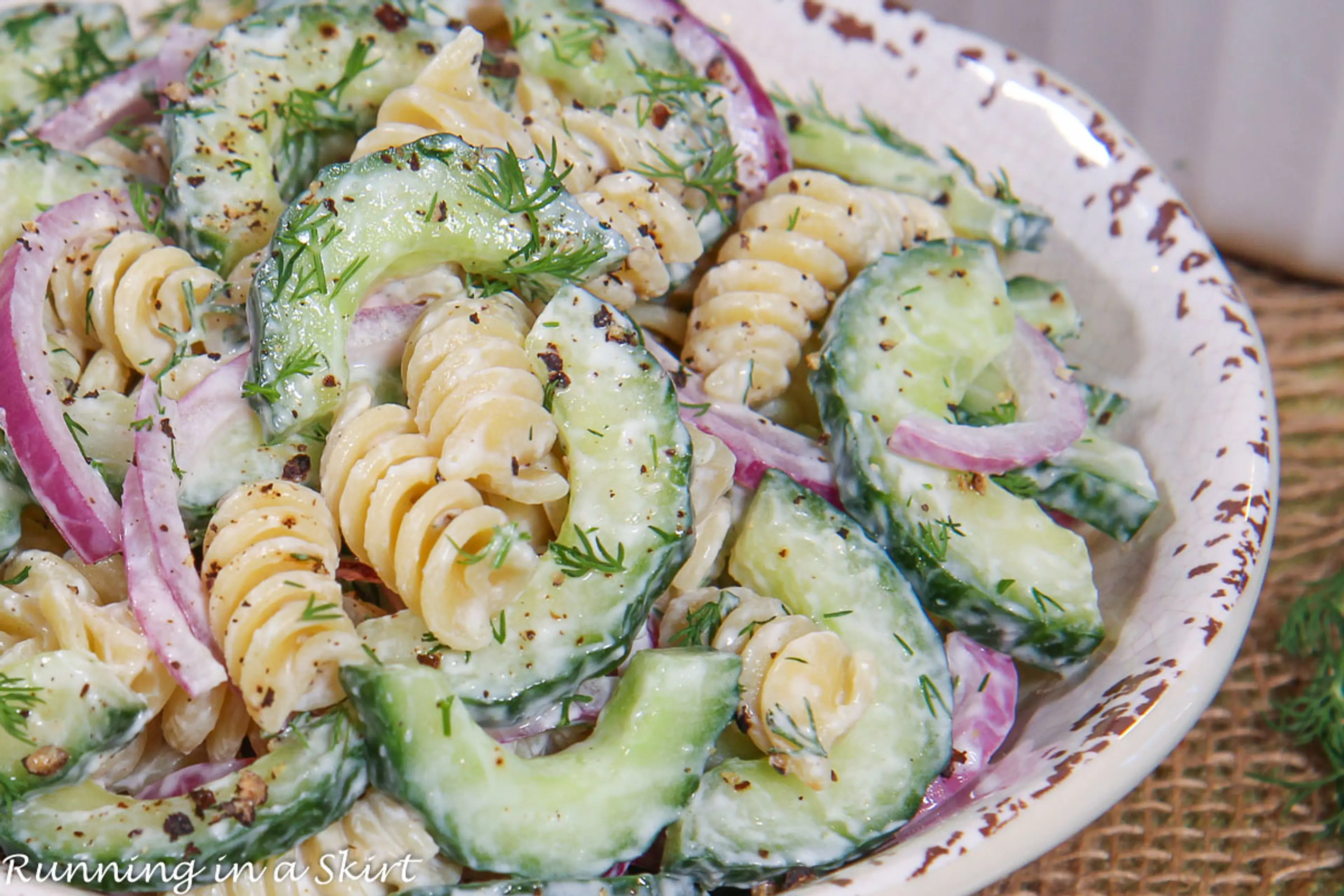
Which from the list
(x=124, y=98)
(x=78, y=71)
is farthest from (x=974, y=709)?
(x=78, y=71)

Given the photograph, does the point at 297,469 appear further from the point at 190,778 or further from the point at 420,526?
the point at 190,778

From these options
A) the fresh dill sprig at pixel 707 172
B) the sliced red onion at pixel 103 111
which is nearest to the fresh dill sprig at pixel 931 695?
the fresh dill sprig at pixel 707 172

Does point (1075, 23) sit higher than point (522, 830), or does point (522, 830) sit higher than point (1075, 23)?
point (1075, 23)

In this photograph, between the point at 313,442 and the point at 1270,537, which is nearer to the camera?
the point at 313,442

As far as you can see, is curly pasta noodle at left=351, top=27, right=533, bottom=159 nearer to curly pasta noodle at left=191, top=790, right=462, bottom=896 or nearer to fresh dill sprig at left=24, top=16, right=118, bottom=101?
fresh dill sprig at left=24, top=16, right=118, bottom=101

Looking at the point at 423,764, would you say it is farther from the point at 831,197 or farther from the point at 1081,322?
the point at 1081,322

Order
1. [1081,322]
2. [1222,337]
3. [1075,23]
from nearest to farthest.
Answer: [1222,337] < [1081,322] < [1075,23]

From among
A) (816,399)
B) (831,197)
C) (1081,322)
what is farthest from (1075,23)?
(816,399)

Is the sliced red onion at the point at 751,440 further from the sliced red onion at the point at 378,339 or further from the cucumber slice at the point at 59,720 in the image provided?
the cucumber slice at the point at 59,720

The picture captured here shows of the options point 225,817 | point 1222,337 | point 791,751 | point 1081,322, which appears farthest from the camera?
point 1081,322
